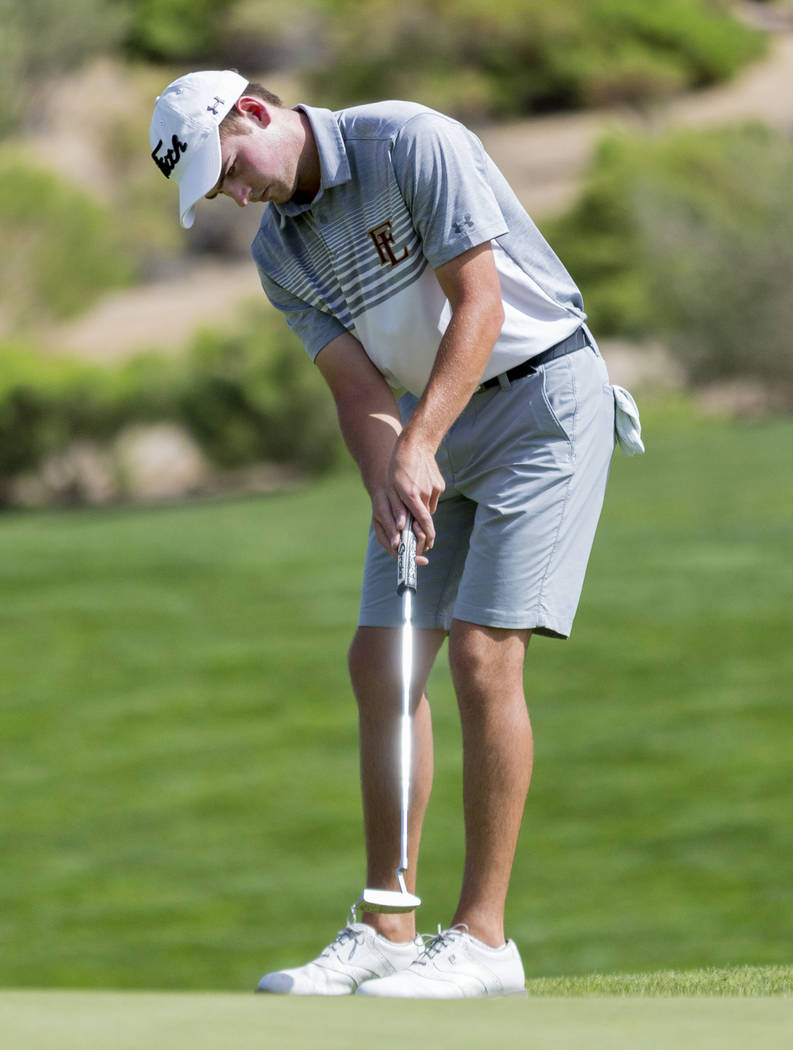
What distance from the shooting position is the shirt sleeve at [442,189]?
283 cm

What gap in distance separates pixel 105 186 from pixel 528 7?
14633mm

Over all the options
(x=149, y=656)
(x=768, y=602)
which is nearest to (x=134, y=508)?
(x=149, y=656)

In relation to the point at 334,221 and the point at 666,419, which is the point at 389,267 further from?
the point at 666,419

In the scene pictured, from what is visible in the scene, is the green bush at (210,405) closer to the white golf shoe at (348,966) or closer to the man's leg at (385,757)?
the man's leg at (385,757)

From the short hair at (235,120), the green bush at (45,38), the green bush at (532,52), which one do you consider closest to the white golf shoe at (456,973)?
the short hair at (235,120)

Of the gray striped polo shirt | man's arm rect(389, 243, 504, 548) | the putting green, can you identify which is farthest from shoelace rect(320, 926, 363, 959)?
the gray striped polo shirt

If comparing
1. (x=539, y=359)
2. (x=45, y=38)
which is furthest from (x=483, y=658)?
(x=45, y=38)

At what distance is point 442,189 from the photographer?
2.84 metres

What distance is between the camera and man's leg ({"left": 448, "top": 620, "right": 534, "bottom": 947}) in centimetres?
291

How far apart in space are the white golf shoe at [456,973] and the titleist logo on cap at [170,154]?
54.7 inches

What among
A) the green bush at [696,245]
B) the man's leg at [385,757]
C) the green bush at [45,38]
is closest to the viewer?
the man's leg at [385,757]

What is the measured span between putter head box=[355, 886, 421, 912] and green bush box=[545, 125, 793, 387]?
25776 millimetres

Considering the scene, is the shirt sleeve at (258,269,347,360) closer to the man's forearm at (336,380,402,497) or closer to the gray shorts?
the man's forearm at (336,380,402,497)

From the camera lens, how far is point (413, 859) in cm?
304
